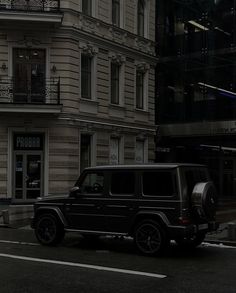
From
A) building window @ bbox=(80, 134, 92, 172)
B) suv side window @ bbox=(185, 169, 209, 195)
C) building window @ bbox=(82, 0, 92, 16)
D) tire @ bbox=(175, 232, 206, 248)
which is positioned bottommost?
tire @ bbox=(175, 232, 206, 248)

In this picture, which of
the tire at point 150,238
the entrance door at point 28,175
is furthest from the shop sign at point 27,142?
the tire at point 150,238

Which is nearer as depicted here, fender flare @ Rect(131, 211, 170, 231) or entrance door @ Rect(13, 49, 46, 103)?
fender flare @ Rect(131, 211, 170, 231)

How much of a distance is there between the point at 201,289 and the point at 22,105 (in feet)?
58.1

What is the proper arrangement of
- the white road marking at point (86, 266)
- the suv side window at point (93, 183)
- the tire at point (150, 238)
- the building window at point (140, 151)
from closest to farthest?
the white road marking at point (86, 266), the tire at point (150, 238), the suv side window at point (93, 183), the building window at point (140, 151)

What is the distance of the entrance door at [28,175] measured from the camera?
25.9 m

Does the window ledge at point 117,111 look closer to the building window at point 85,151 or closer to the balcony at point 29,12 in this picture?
the building window at point 85,151

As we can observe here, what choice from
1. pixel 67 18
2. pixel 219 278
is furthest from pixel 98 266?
pixel 67 18

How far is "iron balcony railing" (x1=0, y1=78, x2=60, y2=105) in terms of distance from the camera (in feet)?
83.3

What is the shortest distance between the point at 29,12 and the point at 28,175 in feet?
24.1

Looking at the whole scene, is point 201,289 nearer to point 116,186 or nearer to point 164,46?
point 116,186

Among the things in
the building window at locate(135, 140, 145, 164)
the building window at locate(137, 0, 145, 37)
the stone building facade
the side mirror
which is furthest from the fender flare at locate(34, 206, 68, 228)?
the building window at locate(137, 0, 145, 37)

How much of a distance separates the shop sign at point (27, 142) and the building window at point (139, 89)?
24.6 feet

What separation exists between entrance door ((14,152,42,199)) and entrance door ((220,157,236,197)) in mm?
12504

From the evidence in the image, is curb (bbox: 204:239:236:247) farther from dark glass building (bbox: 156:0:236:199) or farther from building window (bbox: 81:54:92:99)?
dark glass building (bbox: 156:0:236:199)
